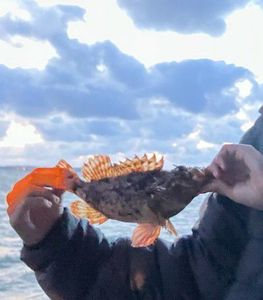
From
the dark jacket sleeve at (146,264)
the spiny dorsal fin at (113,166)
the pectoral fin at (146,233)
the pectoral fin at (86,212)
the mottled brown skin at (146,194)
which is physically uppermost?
the spiny dorsal fin at (113,166)

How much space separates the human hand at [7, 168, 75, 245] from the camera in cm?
328

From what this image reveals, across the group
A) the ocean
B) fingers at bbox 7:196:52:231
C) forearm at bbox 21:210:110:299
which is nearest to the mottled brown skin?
fingers at bbox 7:196:52:231

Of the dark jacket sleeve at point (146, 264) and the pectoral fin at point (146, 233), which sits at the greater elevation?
the pectoral fin at point (146, 233)

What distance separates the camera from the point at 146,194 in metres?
3.24

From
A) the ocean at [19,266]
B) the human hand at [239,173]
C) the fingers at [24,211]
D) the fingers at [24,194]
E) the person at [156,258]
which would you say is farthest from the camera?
the ocean at [19,266]

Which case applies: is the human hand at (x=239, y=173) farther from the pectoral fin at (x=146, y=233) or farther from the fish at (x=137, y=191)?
the pectoral fin at (x=146, y=233)

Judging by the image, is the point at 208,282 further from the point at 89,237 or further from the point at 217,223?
the point at 89,237

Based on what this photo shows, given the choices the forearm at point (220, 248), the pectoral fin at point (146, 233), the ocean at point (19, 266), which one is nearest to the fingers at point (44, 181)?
the pectoral fin at point (146, 233)

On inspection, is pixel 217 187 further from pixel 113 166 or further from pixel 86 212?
pixel 86 212

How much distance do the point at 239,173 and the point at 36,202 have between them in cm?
86

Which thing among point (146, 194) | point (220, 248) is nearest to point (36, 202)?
point (146, 194)

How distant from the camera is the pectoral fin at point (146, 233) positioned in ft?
10.6

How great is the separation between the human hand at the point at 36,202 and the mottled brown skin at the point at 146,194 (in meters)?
0.11

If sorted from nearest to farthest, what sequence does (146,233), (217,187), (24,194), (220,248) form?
(146,233) < (217,187) < (24,194) < (220,248)
